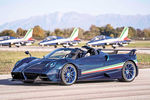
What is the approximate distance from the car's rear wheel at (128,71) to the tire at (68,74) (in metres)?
2.09

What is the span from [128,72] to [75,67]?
88.9 inches

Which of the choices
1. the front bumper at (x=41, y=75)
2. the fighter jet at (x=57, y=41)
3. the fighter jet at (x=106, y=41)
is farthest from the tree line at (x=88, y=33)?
the front bumper at (x=41, y=75)

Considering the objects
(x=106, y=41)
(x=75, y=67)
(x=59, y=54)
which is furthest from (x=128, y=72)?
(x=106, y=41)

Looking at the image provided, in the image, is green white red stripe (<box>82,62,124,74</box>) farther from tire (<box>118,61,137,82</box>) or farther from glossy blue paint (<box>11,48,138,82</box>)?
tire (<box>118,61,137,82</box>)

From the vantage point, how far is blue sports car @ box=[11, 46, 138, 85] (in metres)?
10.2

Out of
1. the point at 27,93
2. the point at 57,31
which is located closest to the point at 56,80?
the point at 27,93

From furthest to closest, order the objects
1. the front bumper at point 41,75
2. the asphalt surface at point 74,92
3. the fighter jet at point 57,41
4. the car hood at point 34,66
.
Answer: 1. the fighter jet at point 57,41
2. the car hood at point 34,66
3. the front bumper at point 41,75
4. the asphalt surface at point 74,92

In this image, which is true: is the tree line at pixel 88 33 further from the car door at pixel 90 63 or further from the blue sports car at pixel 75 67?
the car door at pixel 90 63

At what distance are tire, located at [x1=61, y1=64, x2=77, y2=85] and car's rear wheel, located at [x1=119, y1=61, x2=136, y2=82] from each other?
2.09 meters

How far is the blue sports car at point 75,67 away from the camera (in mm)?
10195

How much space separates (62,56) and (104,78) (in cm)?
164

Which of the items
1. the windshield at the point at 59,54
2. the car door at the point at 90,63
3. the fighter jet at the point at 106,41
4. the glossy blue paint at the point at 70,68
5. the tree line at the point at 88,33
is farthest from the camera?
the tree line at the point at 88,33

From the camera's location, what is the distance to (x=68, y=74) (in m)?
10.4

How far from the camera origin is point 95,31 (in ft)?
472
